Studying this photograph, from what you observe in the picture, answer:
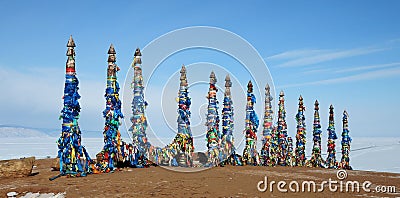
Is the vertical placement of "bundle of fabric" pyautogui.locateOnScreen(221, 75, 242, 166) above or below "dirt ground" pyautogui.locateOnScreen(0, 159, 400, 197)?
above

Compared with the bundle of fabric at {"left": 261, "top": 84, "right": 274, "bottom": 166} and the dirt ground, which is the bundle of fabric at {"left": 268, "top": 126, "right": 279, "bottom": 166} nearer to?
the bundle of fabric at {"left": 261, "top": 84, "right": 274, "bottom": 166}

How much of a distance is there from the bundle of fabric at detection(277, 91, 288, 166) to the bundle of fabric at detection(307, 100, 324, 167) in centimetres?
285

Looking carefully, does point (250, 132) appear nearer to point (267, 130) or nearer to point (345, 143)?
point (267, 130)

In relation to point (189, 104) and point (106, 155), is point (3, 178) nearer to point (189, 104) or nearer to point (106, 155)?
point (106, 155)

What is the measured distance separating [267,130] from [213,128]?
721cm

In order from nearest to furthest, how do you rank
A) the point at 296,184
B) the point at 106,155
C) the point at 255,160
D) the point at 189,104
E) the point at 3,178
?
the point at 296,184 → the point at 3,178 → the point at 106,155 → the point at 189,104 → the point at 255,160

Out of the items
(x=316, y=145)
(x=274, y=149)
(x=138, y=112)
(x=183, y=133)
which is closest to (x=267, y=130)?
(x=274, y=149)

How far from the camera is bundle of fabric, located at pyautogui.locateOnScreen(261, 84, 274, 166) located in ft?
104

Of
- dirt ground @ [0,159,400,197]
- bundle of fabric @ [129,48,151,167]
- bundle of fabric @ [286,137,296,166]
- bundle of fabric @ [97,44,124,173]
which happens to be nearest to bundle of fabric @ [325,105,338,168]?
bundle of fabric @ [286,137,296,166]

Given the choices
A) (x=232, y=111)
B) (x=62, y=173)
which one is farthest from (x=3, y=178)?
(x=232, y=111)

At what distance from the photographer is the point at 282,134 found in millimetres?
33781

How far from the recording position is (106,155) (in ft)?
72.9

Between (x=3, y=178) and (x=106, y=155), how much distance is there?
228 inches

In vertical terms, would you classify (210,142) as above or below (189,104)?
below
